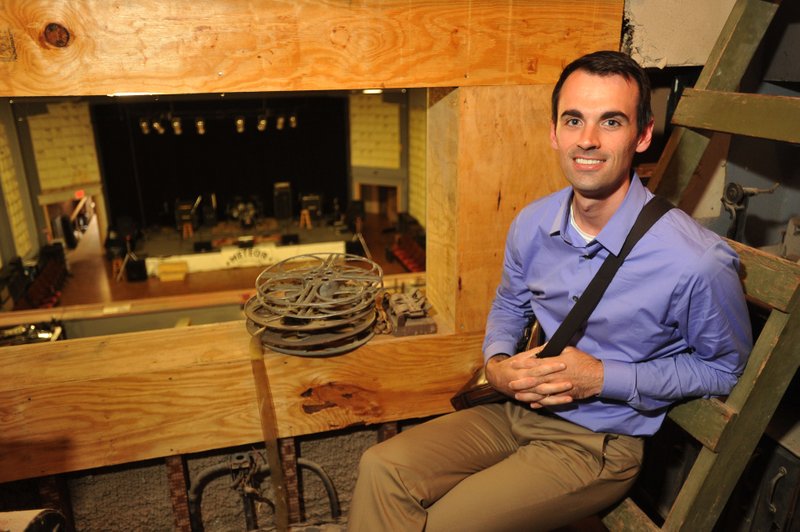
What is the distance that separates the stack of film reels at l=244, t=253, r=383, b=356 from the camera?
285cm

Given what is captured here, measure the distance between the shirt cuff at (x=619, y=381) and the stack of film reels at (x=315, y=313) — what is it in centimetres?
124

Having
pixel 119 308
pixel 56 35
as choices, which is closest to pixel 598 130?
pixel 56 35

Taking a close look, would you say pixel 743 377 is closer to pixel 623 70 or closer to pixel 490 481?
pixel 490 481

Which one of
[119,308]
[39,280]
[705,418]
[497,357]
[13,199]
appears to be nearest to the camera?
[705,418]

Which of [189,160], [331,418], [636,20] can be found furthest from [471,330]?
[189,160]

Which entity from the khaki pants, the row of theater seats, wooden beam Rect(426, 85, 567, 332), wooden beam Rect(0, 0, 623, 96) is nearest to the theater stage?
the row of theater seats

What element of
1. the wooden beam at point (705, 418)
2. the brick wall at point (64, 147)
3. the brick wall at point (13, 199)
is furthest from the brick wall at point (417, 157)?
the wooden beam at point (705, 418)

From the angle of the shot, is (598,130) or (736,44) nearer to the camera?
(598,130)

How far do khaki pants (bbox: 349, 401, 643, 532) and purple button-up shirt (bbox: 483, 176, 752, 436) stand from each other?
106mm

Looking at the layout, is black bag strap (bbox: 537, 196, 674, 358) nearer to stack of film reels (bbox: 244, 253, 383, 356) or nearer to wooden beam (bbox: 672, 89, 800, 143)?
wooden beam (bbox: 672, 89, 800, 143)

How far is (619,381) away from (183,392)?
6.49 feet

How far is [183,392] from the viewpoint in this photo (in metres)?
2.86

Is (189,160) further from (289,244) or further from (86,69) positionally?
(86,69)

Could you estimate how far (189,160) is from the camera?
55.2ft
